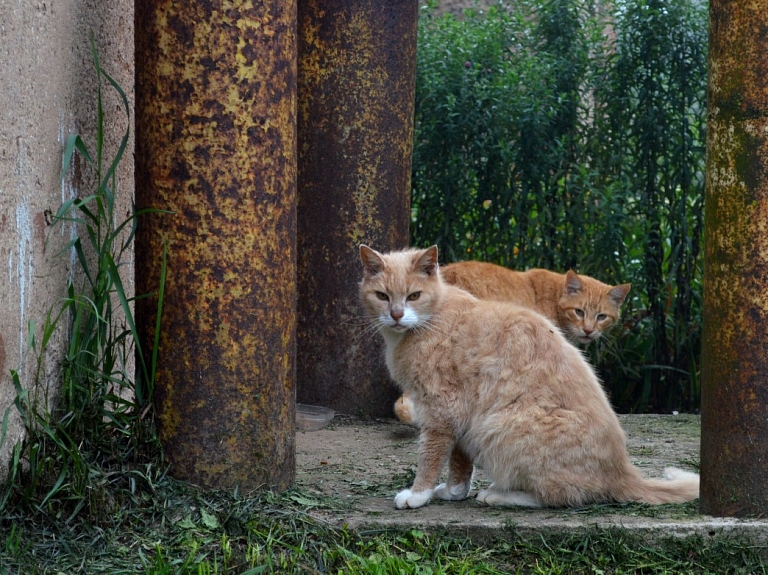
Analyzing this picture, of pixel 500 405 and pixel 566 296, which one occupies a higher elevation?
Answer: pixel 566 296

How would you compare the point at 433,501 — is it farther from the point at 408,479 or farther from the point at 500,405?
the point at 500,405

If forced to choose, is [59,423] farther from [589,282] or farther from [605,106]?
[605,106]

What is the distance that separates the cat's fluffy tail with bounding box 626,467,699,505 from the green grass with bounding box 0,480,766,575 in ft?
1.33

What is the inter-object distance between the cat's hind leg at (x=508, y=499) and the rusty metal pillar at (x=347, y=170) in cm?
199

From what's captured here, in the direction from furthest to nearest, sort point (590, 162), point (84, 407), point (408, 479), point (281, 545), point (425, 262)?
point (590, 162)
point (425, 262)
point (408, 479)
point (84, 407)
point (281, 545)

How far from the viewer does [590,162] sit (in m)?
7.32

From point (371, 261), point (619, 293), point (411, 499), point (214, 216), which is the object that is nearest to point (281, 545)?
point (411, 499)

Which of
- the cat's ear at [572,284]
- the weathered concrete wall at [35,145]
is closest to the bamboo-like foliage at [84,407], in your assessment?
the weathered concrete wall at [35,145]

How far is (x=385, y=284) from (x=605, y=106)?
3876mm

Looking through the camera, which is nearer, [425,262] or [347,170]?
[425,262]

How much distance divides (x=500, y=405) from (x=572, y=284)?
3.02 meters

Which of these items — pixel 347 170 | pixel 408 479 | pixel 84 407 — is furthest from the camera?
pixel 347 170

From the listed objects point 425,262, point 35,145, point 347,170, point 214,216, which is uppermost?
point 347,170

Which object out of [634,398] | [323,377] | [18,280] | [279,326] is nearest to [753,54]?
[279,326]
